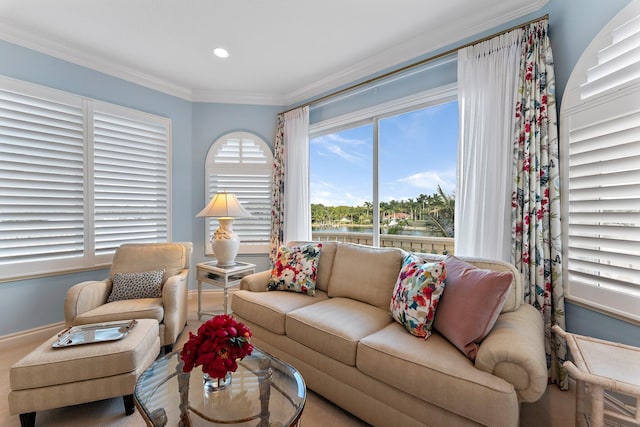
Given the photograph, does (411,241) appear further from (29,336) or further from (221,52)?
(29,336)

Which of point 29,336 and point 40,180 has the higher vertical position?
point 40,180

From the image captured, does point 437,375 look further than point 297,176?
No

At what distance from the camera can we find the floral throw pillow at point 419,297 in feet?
5.42

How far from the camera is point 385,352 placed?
59.4 inches

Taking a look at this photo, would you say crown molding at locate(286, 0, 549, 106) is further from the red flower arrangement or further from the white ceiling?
the red flower arrangement

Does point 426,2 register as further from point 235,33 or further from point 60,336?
point 60,336

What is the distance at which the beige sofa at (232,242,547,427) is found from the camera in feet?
4.06

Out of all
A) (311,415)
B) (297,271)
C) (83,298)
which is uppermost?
(297,271)

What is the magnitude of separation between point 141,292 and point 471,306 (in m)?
2.58

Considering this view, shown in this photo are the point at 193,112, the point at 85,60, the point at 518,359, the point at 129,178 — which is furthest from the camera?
the point at 193,112

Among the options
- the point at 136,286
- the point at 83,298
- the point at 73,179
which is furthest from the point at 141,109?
the point at 83,298

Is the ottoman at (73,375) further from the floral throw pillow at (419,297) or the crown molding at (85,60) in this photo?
the crown molding at (85,60)

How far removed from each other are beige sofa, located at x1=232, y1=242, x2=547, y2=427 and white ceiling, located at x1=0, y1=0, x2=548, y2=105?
1.92 metres

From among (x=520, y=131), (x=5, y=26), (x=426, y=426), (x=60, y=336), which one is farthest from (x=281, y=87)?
(x=426, y=426)
